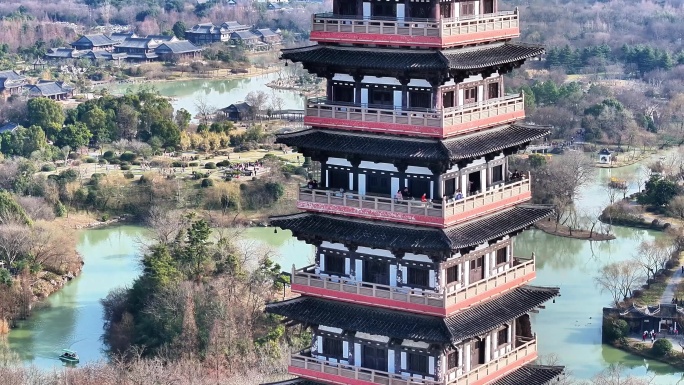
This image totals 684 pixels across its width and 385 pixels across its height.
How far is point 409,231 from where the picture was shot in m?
38.0

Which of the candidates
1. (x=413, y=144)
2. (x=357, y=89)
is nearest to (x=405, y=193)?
(x=413, y=144)

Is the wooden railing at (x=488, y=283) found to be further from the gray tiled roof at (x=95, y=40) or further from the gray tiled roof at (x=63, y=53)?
the gray tiled roof at (x=95, y=40)

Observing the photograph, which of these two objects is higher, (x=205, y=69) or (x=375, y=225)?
(x=375, y=225)

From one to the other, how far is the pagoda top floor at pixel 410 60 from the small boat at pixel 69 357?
26980 mm

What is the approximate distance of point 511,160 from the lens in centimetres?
9112

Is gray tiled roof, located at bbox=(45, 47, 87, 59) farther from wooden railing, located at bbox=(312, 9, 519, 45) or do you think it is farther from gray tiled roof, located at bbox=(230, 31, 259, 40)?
wooden railing, located at bbox=(312, 9, 519, 45)

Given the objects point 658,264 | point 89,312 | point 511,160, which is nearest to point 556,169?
point 511,160

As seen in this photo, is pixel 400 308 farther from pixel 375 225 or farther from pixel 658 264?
pixel 658 264

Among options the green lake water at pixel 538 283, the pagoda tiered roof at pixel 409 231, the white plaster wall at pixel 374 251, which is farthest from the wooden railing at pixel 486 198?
the green lake water at pixel 538 283

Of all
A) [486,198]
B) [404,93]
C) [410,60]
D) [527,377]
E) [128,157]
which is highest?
[410,60]

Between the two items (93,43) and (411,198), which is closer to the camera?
(411,198)

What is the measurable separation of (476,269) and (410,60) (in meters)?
5.91

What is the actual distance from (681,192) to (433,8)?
166 feet

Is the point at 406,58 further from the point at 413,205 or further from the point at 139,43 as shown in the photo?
the point at 139,43
